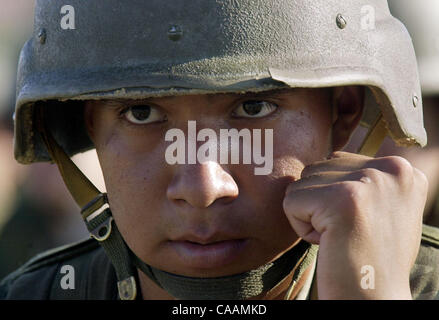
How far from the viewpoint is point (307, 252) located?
2598 mm

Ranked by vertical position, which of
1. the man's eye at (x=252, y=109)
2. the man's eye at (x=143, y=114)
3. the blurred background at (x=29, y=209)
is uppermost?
the blurred background at (x=29, y=209)

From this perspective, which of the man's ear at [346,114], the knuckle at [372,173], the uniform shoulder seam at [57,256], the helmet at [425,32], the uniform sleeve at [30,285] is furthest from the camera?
the helmet at [425,32]

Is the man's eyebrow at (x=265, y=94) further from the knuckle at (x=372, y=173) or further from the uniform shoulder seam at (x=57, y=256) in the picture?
the uniform shoulder seam at (x=57, y=256)

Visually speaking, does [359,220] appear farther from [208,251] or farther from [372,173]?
[208,251]

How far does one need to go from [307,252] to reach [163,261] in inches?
17.1

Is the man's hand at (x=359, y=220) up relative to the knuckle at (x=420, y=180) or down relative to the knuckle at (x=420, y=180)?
down

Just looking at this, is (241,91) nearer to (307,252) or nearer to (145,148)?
(145,148)

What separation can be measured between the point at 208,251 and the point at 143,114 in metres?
0.43

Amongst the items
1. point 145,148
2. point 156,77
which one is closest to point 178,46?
point 156,77

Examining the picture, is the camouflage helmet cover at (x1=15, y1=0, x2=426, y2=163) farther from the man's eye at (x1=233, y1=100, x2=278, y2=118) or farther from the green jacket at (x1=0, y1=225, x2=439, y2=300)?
the green jacket at (x1=0, y1=225, x2=439, y2=300)

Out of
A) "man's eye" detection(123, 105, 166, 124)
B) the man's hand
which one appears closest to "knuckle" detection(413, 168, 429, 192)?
the man's hand

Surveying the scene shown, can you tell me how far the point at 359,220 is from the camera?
2199 millimetres

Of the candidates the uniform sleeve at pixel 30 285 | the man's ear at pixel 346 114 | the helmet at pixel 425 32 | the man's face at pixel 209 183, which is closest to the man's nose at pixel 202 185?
the man's face at pixel 209 183

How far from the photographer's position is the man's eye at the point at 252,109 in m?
2.41
